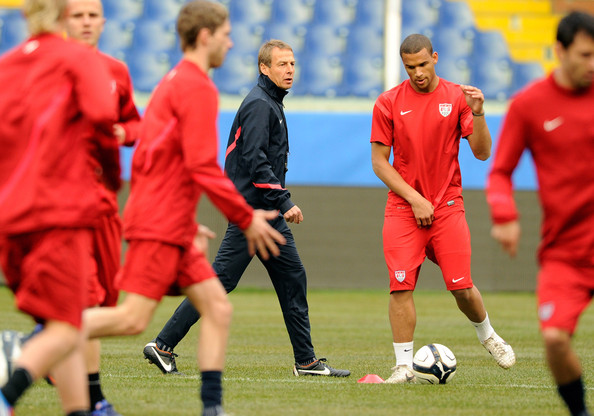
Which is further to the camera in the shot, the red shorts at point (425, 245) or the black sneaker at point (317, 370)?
the black sneaker at point (317, 370)

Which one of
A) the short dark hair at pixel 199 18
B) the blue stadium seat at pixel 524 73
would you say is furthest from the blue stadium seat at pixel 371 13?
the short dark hair at pixel 199 18

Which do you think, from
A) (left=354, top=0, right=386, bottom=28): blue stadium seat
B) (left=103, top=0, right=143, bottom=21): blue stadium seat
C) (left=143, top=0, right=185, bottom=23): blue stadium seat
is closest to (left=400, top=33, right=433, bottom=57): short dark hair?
(left=354, top=0, right=386, bottom=28): blue stadium seat

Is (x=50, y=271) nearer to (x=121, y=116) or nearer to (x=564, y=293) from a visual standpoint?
(x=121, y=116)

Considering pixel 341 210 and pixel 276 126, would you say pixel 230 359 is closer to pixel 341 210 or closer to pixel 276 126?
pixel 276 126

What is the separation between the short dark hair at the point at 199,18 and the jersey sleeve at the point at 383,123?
2.50 metres

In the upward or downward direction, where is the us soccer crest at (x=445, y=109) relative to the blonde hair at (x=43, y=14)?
downward

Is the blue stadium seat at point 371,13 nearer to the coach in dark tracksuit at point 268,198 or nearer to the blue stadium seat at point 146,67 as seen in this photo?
the blue stadium seat at point 146,67

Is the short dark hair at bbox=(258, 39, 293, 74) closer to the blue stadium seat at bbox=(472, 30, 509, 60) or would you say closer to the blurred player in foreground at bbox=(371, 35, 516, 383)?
the blurred player in foreground at bbox=(371, 35, 516, 383)

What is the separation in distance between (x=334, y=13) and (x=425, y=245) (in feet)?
45.0

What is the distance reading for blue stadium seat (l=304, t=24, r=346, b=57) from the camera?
19.6 meters

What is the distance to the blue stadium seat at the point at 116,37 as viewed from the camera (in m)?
19.5

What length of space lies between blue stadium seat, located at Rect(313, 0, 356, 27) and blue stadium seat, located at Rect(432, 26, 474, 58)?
6.06 feet

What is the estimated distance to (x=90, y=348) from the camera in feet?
16.8

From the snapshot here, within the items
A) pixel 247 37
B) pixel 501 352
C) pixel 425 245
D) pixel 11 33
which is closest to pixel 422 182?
pixel 425 245
